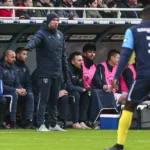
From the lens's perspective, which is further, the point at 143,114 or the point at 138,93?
the point at 143,114

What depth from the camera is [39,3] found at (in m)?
19.6

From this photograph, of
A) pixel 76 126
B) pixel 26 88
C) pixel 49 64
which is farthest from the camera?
pixel 76 126

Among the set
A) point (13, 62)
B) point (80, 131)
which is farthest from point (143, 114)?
point (13, 62)

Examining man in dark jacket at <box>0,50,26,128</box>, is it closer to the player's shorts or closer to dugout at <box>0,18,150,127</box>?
dugout at <box>0,18,150,127</box>

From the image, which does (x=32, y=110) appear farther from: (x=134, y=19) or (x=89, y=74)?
(x=134, y=19)

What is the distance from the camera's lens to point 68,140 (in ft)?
43.7

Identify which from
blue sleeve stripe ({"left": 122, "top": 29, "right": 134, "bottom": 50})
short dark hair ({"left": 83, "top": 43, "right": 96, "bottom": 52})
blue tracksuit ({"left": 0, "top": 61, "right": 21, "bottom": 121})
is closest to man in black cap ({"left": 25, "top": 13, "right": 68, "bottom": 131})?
blue tracksuit ({"left": 0, "top": 61, "right": 21, "bottom": 121})

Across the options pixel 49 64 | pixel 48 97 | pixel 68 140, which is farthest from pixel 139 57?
pixel 48 97

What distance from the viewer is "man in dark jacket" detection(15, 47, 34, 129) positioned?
16406 millimetres

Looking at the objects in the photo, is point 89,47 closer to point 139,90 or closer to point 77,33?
point 77,33

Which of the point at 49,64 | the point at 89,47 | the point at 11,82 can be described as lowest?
the point at 11,82

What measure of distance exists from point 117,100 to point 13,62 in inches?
101

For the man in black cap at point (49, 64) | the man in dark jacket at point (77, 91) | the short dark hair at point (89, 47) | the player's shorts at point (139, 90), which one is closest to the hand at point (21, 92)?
the man in dark jacket at point (77, 91)

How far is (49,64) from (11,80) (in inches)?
64.3
